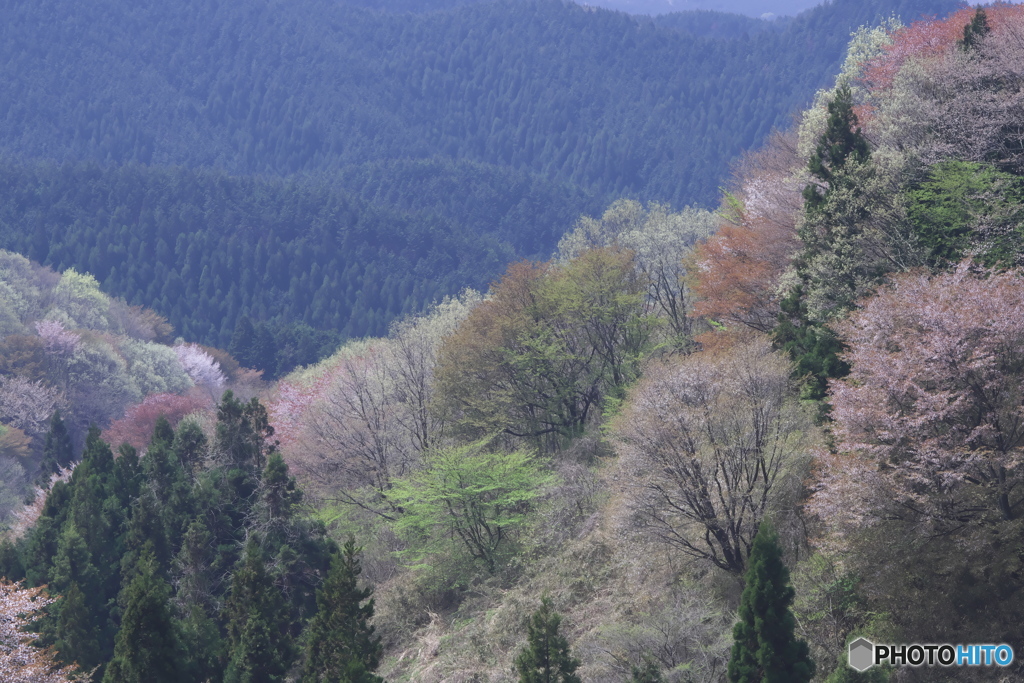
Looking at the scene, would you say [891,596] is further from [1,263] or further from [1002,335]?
[1,263]

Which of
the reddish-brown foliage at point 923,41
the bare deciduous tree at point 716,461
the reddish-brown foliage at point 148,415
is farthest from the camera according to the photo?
the reddish-brown foliage at point 148,415

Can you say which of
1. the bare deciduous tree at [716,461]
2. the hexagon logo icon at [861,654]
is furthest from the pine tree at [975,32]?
the hexagon logo icon at [861,654]

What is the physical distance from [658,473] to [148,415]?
173ft

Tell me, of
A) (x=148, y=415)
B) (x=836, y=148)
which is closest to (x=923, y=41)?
(x=836, y=148)

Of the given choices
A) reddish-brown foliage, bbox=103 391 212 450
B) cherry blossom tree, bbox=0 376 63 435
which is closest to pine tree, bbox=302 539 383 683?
reddish-brown foliage, bbox=103 391 212 450

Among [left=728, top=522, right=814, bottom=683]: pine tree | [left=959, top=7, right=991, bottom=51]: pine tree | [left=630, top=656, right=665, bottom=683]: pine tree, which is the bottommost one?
[left=630, top=656, right=665, bottom=683]: pine tree

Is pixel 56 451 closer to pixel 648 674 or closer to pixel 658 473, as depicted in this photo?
pixel 658 473

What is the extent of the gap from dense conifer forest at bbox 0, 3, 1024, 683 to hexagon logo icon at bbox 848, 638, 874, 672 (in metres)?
0.45

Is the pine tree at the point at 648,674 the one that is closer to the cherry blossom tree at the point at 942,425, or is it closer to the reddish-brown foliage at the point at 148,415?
the cherry blossom tree at the point at 942,425

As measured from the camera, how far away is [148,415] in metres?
69.4

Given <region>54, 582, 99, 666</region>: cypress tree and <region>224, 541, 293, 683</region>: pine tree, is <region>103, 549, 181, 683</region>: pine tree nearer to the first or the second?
<region>224, 541, 293, 683</region>: pine tree

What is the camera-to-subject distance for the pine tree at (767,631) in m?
19.7

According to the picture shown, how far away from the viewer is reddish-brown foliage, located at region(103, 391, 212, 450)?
65.1 metres

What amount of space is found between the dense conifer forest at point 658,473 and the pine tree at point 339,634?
98mm
